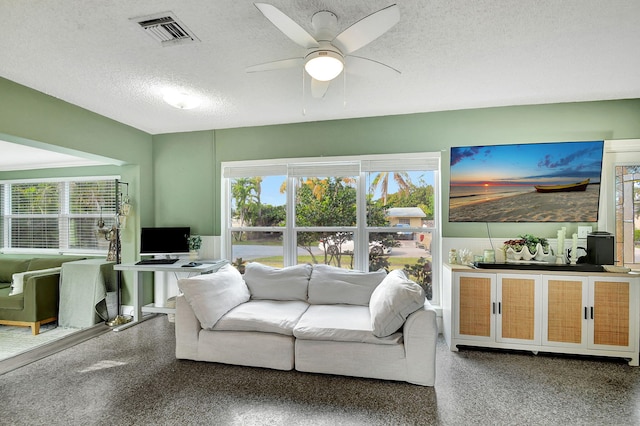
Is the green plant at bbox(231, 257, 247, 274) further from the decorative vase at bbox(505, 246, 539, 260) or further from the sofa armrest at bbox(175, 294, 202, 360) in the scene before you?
the decorative vase at bbox(505, 246, 539, 260)

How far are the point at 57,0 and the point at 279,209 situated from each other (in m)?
2.83

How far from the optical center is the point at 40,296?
403cm

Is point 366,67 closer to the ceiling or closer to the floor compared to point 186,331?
closer to the ceiling

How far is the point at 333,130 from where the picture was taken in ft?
12.9

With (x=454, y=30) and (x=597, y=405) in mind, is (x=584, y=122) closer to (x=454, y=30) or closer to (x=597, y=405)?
(x=454, y=30)

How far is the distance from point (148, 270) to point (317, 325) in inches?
94.6

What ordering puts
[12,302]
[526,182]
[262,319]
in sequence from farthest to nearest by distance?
[12,302]
[526,182]
[262,319]

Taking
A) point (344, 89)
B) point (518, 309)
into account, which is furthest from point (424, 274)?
point (344, 89)

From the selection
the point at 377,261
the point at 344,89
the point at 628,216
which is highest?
the point at 344,89

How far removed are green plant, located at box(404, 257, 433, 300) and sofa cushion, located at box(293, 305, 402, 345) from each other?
43.9 inches

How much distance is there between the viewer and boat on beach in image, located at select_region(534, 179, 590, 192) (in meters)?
3.27

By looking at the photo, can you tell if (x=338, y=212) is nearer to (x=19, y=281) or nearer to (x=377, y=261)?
(x=377, y=261)

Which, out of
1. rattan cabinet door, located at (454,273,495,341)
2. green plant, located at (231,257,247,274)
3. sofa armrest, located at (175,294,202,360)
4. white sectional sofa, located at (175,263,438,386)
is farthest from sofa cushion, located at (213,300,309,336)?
rattan cabinet door, located at (454,273,495,341)

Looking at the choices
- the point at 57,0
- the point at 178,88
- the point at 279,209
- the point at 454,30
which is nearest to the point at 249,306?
the point at 279,209
